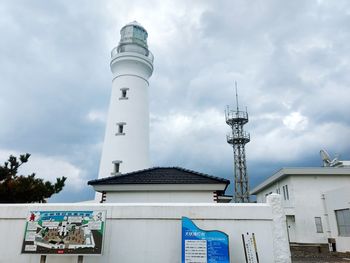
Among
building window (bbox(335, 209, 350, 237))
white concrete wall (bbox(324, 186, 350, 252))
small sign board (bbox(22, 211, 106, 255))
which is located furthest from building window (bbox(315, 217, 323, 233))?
small sign board (bbox(22, 211, 106, 255))

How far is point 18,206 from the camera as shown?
22.9ft

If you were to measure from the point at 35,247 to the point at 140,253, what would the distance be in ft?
7.73

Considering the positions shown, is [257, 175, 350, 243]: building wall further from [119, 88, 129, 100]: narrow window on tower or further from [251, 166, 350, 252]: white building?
[119, 88, 129, 100]: narrow window on tower

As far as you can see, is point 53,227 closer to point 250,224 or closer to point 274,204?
point 250,224

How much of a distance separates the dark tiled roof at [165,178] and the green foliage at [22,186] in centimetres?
296

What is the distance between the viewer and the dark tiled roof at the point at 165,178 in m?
9.94

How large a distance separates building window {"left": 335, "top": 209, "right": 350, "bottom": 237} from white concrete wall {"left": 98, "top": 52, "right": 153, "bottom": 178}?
→ 11.7 m

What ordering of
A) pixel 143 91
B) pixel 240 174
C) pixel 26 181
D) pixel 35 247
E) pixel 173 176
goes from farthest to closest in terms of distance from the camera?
pixel 240 174 → pixel 143 91 → pixel 26 181 → pixel 173 176 → pixel 35 247

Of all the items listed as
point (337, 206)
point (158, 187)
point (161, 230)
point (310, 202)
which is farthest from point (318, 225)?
point (161, 230)

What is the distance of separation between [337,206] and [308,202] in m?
2.64

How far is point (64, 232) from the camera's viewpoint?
618cm

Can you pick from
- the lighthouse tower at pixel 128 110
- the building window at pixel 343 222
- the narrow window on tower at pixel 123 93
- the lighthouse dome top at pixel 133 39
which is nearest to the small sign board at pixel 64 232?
the lighthouse tower at pixel 128 110

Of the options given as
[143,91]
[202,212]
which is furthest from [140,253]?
[143,91]

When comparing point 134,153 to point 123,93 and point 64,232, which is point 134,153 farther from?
point 64,232
